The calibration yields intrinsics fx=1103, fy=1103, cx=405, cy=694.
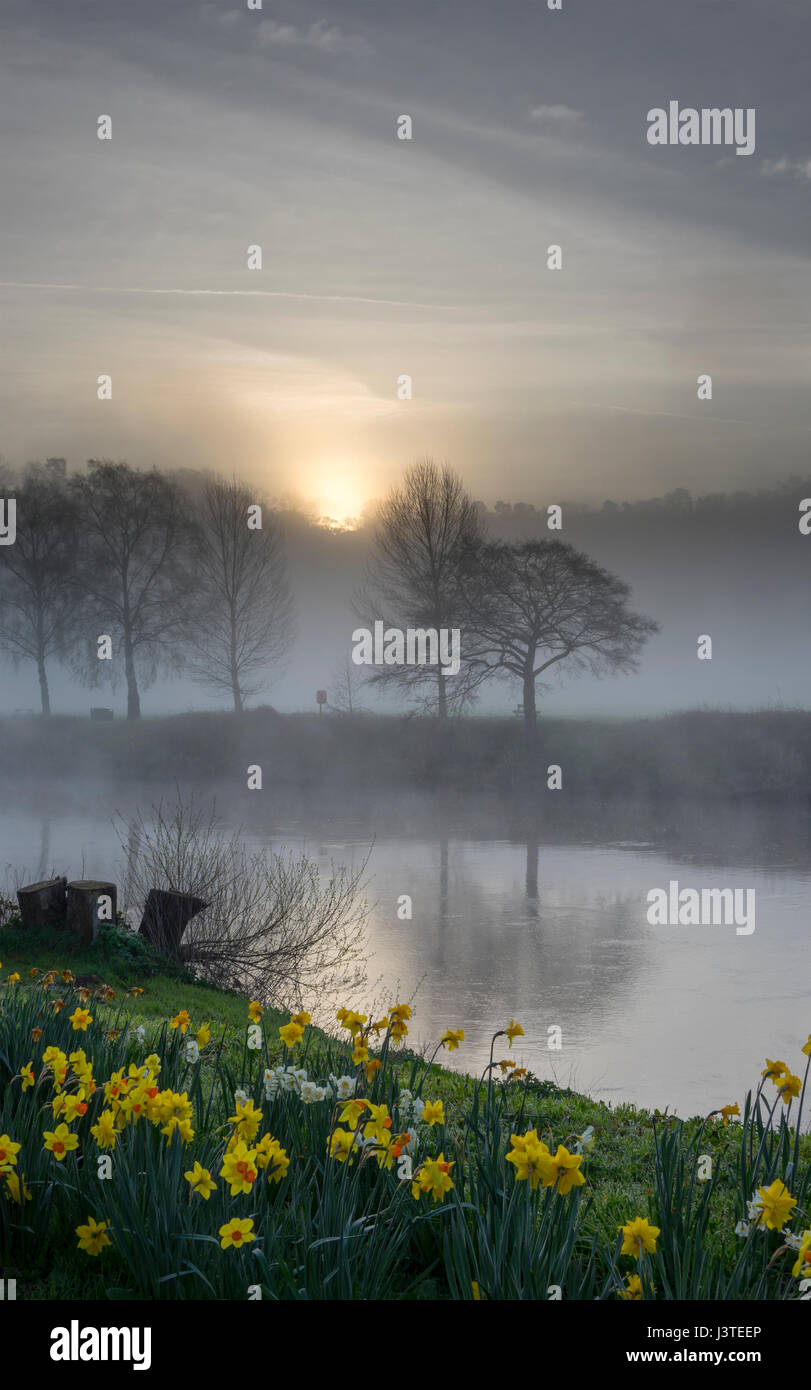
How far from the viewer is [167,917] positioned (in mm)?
13508

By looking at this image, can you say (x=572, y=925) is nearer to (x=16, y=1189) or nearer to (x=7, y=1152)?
(x=16, y=1189)

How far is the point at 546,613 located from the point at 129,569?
17183 mm

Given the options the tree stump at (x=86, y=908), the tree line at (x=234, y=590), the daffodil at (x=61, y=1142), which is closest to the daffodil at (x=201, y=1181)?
the daffodil at (x=61, y=1142)

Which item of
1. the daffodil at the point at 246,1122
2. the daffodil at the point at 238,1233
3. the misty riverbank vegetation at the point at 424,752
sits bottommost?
the daffodil at the point at 238,1233

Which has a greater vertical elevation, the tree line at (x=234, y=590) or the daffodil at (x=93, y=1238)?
the tree line at (x=234, y=590)

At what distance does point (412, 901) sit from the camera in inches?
1035

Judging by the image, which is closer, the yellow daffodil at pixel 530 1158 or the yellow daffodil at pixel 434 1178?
the yellow daffodil at pixel 530 1158

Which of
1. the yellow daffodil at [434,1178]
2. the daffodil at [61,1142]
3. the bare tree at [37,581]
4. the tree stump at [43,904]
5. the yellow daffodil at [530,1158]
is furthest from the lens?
the bare tree at [37,581]

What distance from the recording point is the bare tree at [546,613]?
44594 millimetres

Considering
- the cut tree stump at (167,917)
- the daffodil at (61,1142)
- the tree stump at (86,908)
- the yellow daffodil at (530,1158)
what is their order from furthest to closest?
the cut tree stump at (167,917) < the tree stump at (86,908) < the daffodil at (61,1142) < the yellow daffodil at (530,1158)

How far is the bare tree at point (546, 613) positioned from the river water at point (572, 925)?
6.12 meters

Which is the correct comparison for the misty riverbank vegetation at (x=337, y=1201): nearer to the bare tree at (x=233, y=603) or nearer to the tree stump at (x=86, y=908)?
the tree stump at (x=86, y=908)

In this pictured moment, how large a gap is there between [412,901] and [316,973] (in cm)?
1041

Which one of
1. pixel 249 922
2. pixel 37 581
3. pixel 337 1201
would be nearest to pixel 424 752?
pixel 37 581
